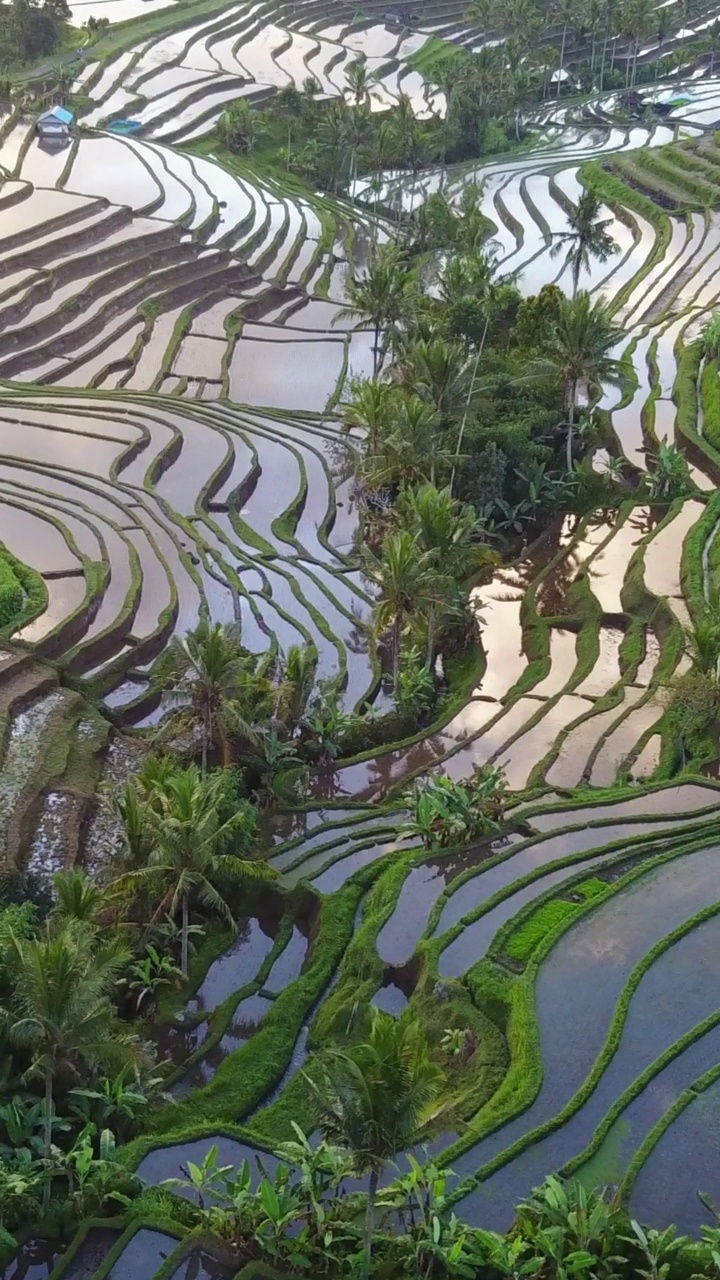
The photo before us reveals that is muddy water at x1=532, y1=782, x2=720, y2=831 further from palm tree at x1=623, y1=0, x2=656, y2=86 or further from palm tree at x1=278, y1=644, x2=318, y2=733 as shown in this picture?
palm tree at x1=623, y1=0, x2=656, y2=86

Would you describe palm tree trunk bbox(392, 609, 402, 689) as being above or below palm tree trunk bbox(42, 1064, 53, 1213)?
above

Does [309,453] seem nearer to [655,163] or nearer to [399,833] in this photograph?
[399,833]

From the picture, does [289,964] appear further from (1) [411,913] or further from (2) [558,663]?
(2) [558,663]

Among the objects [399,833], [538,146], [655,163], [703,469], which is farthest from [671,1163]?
[538,146]

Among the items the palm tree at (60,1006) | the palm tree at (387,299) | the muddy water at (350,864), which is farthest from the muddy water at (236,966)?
the palm tree at (387,299)

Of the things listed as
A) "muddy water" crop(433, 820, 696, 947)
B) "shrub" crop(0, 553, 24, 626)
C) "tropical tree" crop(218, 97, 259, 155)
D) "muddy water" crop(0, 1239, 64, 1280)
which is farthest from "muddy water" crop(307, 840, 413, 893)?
"tropical tree" crop(218, 97, 259, 155)

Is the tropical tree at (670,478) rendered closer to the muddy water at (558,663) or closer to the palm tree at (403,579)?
the muddy water at (558,663)
